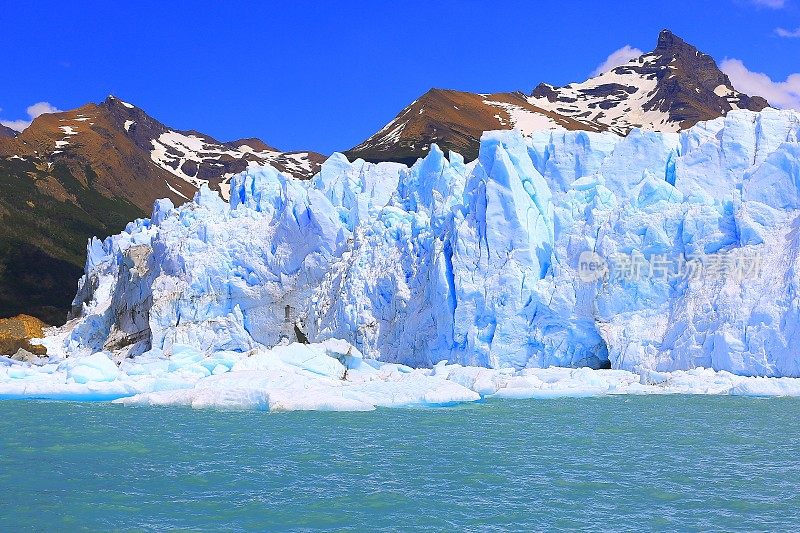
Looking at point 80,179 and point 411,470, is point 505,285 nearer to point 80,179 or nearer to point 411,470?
point 411,470

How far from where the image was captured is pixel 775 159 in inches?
948

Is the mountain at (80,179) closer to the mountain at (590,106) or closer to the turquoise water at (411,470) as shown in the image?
the mountain at (590,106)

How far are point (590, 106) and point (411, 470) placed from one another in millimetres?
130239

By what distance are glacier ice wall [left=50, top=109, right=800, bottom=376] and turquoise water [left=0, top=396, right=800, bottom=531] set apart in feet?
16.5

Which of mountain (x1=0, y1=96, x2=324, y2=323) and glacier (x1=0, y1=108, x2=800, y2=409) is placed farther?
mountain (x1=0, y1=96, x2=324, y2=323)

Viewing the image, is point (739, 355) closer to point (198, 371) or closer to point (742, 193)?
point (742, 193)

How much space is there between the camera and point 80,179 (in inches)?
4075

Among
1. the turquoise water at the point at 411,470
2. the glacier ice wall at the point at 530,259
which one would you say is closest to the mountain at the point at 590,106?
the glacier ice wall at the point at 530,259

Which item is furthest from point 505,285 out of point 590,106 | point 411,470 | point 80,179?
point 590,106

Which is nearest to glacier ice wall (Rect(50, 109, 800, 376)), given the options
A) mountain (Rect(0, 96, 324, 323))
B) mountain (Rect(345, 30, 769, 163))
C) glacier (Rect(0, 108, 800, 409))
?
glacier (Rect(0, 108, 800, 409))

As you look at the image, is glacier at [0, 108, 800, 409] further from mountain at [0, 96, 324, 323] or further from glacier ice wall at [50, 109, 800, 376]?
mountain at [0, 96, 324, 323]

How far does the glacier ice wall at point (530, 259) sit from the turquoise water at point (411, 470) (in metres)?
5.04

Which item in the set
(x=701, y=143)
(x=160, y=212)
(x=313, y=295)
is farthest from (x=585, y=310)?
(x=160, y=212)

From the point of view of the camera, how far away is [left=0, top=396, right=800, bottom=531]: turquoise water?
31.5 ft
